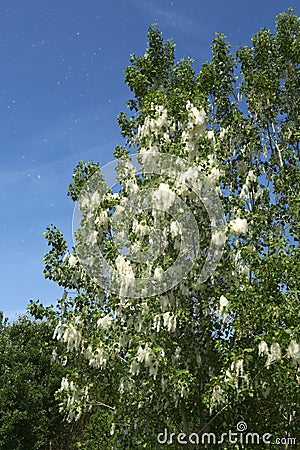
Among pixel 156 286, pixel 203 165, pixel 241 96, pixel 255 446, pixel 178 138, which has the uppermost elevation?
pixel 241 96

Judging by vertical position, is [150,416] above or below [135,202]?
below

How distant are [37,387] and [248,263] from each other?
1368cm

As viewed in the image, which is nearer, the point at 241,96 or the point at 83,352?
the point at 83,352

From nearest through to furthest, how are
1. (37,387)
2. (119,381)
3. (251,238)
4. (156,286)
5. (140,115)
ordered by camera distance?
(156,286), (119,381), (251,238), (140,115), (37,387)

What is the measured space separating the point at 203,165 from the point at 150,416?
5275 mm

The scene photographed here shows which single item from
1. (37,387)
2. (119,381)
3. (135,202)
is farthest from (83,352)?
(37,387)

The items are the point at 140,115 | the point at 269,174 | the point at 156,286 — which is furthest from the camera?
the point at 269,174

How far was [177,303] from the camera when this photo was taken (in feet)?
34.3

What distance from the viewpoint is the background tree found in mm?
9258

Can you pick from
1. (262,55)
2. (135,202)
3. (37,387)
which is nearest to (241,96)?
(262,55)

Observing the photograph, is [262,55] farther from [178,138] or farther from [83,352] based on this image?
[83,352]

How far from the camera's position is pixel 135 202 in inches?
428

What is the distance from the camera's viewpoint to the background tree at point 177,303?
926 cm

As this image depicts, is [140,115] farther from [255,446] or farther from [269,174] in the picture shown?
[255,446]
